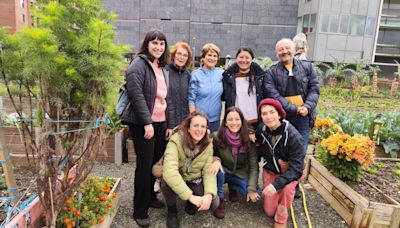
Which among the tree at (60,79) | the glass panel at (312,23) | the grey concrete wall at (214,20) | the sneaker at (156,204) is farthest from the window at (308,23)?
the tree at (60,79)

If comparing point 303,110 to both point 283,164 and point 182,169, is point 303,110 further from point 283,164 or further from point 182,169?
point 182,169

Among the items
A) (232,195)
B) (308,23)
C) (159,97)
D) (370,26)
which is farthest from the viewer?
(308,23)

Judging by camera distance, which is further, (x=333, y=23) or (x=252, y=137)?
(x=333, y=23)

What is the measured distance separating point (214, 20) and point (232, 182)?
2141cm

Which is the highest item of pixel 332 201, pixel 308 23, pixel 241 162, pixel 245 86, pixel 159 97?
pixel 308 23

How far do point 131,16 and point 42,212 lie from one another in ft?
74.9

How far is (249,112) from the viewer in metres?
3.48

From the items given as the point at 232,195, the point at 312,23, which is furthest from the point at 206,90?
the point at 312,23

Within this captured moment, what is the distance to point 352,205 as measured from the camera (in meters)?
3.02

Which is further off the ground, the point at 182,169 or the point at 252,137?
the point at 252,137

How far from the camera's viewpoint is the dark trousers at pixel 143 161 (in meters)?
2.75

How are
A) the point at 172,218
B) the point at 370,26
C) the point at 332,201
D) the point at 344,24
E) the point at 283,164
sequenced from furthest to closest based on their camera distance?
the point at 370,26
the point at 344,24
the point at 332,201
the point at 283,164
the point at 172,218

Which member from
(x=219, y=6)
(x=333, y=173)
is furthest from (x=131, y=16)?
(x=333, y=173)

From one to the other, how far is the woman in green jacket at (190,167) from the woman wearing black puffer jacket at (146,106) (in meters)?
0.19
